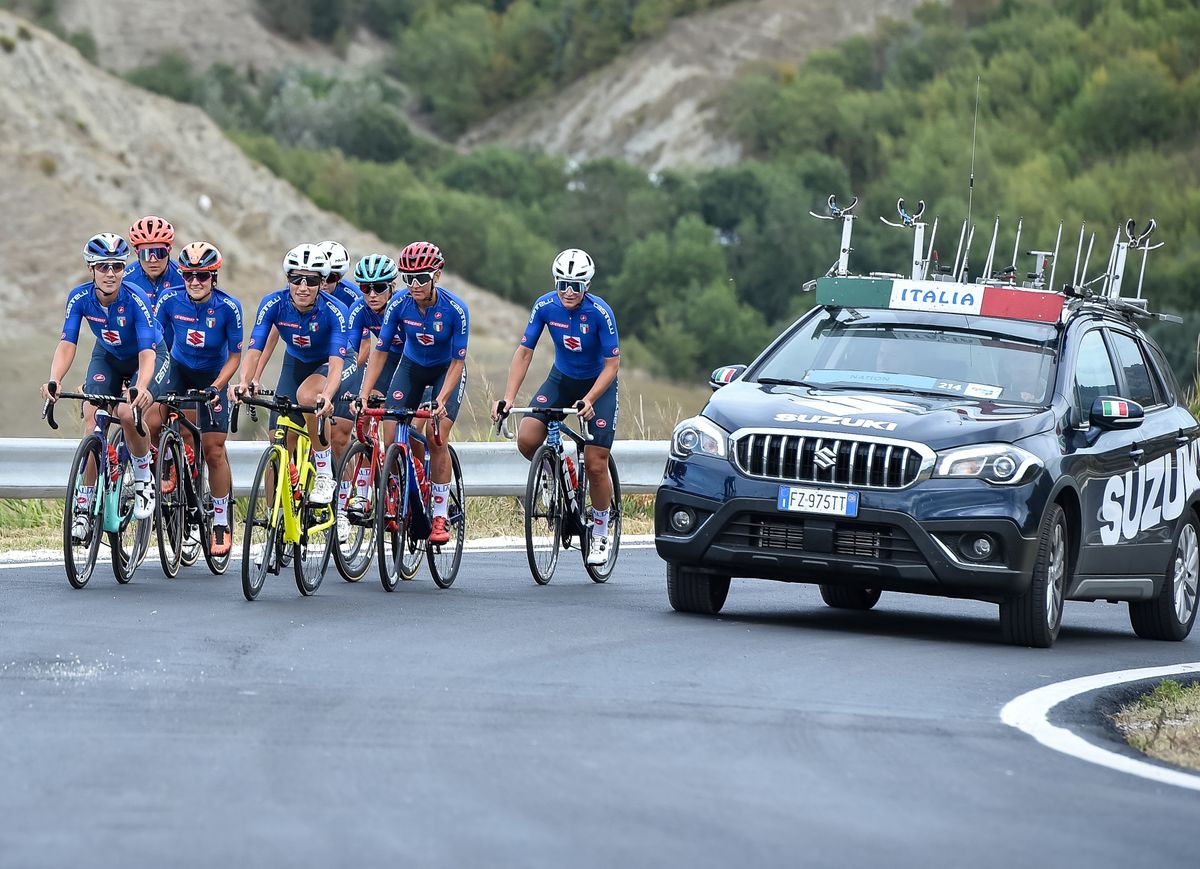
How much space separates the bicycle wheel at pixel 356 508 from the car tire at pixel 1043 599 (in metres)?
3.83

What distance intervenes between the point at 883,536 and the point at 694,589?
1356 millimetres

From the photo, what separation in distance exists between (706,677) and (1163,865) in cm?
353

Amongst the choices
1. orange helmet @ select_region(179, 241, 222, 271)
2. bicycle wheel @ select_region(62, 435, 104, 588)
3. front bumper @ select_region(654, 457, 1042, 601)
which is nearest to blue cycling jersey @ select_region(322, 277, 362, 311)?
orange helmet @ select_region(179, 241, 222, 271)

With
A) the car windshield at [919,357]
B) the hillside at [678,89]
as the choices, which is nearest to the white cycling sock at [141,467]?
the car windshield at [919,357]

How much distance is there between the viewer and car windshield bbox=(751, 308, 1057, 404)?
38.5ft

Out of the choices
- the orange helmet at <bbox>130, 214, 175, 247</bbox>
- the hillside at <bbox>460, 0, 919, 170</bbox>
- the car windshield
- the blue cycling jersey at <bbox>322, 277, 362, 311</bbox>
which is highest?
the hillside at <bbox>460, 0, 919, 170</bbox>

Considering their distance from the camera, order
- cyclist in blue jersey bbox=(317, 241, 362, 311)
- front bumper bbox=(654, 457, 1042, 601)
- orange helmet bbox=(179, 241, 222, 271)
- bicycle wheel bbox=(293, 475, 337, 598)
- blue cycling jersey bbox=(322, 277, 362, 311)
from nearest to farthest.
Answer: front bumper bbox=(654, 457, 1042, 601), bicycle wheel bbox=(293, 475, 337, 598), cyclist in blue jersey bbox=(317, 241, 362, 311), orange helmet bbox=(179, 241, 222, 271), blue cycling jersey bbox=(322, 277, 362, 311)

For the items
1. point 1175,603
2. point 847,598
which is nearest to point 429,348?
point 847,598

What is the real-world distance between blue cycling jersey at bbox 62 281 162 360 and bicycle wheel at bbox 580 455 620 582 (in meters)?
2.96

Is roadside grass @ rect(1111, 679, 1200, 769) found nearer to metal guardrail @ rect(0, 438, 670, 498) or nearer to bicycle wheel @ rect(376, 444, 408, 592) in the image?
bicycle wheel @ rect(376, 444, 408, 592)

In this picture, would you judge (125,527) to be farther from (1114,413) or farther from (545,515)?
(1114,413)

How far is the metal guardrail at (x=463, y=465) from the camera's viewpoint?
15.3 metres

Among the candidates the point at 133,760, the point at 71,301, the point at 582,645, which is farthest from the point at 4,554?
the point at 133,760

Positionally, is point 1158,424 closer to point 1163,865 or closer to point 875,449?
point 875,449
